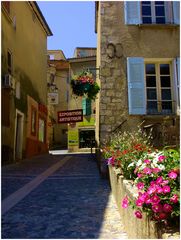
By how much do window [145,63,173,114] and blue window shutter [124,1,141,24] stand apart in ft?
5.03

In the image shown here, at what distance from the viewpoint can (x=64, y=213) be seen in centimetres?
461

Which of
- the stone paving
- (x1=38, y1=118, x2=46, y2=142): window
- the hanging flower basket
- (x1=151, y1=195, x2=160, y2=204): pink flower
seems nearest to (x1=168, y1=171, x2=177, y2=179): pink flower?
(x1=151, y1=195, x2=160, y2=204): pink flower

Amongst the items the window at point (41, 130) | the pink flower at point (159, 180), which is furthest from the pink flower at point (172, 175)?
the window at point (41, 130)

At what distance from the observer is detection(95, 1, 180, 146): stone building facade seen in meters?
9.33

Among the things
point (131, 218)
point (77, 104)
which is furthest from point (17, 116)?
point (77, 104)

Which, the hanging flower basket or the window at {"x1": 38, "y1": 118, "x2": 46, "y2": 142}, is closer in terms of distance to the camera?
the hanging flower basket

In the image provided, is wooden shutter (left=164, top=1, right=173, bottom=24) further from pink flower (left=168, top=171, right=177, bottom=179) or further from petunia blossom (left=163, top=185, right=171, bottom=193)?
petunia blossom (left=163, top=185, right=171, bottom=193)

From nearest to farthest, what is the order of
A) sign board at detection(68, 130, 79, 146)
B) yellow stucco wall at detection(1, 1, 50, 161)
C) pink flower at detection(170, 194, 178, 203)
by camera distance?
1. pink flower at detection(170, 194, 178, 203)
2. yellow stucco wall at detection(1, 1, 50, 161)
3. sign board at detection(68, 130, 79, 146)

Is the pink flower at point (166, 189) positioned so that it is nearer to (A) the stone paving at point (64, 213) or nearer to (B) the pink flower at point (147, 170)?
(B) the pink flower at point (147, 170)

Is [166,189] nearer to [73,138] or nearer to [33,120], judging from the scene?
[33,120]

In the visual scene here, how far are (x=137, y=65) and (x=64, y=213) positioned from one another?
236 inches

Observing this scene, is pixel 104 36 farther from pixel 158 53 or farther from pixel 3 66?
pixel 3 66

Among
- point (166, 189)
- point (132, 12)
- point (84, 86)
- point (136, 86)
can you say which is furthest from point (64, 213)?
point (132, 12)

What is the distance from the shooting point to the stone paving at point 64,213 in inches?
148
